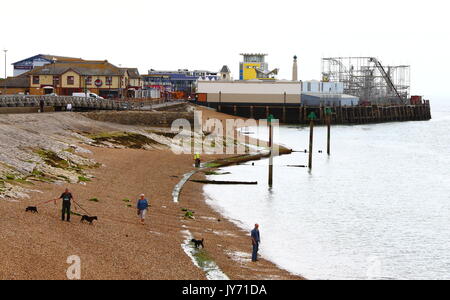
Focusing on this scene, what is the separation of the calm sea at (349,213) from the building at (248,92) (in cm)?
6218

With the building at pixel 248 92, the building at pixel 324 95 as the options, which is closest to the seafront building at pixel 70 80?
the building at pixel 248 92

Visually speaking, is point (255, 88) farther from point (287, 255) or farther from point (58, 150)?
point (287, 255)

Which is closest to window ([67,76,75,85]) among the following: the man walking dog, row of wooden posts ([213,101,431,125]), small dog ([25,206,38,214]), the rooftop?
the rooftop

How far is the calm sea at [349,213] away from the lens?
30.2m

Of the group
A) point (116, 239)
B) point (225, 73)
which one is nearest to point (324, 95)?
point (225, 73)

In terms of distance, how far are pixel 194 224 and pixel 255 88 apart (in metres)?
110

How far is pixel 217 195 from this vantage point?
45594mm

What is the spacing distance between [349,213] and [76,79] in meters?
80.2

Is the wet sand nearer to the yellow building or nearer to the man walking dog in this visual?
the man walking dog

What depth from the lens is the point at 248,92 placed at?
142375 millimetres

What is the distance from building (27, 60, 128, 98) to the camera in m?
114

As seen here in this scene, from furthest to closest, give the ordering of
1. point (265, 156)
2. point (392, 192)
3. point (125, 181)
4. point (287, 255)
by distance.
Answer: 1. point (265, 156)
2. point (392, 192)
3. point (125, 181)
4. point (287, 255)

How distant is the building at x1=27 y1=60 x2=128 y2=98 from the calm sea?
50.9m
